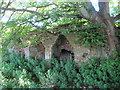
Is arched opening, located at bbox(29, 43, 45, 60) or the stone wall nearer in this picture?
the stone wall

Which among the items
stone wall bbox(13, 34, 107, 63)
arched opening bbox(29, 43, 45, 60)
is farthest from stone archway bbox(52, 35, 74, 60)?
arched opening bbox(29, 43, 45, 60)

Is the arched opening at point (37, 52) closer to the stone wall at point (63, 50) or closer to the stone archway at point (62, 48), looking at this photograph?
the stone wall at point (63, 50)

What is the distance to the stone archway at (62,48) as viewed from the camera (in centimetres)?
698

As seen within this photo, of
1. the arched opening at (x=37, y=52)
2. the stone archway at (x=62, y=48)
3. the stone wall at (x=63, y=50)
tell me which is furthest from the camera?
the arched opening at (x=37, y=52)

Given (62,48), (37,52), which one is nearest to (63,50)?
(62,48)

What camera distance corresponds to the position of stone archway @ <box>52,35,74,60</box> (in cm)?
698

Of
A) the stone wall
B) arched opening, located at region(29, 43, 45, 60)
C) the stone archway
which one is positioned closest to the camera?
the stone wall

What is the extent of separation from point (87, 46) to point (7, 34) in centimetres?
344

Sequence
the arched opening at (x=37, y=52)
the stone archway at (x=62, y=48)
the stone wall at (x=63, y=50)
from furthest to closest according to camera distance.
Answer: the arched opening at (x=37, y=52) < the stone archway at (x=62, y=48) < the stone wall at (x=63, y=50)

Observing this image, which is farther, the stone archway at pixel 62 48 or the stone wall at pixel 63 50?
the stone archway at pixel 62 48

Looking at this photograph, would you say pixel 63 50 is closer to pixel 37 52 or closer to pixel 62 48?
pixel 62 48

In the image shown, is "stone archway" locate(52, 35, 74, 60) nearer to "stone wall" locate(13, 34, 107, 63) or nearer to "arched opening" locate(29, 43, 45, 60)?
"stone wall" locate(13, 34, 107, 63)

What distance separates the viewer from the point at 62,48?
7.20 meters

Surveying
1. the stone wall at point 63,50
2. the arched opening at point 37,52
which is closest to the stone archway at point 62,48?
the stone wall at point 63,50
